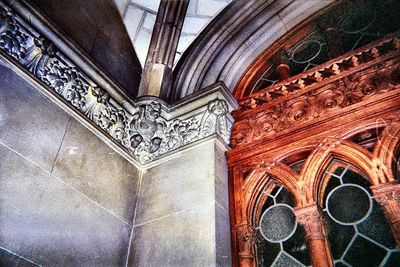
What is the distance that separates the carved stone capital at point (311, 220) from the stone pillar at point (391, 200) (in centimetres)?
42

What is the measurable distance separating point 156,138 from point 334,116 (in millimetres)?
1630

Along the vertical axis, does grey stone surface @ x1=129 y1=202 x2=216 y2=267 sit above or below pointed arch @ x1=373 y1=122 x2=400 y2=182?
below

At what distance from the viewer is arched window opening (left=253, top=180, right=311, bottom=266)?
284 cm

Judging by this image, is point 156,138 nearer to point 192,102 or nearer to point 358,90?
point 192,102

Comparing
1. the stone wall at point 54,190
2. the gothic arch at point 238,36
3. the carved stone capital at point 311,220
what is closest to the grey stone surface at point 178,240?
the stone wall at point 54,190

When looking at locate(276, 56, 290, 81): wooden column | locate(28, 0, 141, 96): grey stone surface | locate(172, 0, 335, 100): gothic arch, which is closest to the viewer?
locate(28, 0, 141, 96): grey stone surface

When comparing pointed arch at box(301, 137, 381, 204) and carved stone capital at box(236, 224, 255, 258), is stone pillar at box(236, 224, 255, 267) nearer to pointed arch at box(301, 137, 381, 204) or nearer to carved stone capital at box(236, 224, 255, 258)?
carved stone capital at box(236, 224, 255, 258)

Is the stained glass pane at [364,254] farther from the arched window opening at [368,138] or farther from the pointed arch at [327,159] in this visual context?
the arched window opening at [368,138]

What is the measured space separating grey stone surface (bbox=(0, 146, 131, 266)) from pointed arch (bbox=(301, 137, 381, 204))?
1599 mm

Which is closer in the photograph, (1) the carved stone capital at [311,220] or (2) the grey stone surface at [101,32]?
(1) the carved stone capital at [311,220]

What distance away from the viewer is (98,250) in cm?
291

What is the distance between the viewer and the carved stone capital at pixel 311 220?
2699 mm

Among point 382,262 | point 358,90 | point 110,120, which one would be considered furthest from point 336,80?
point 110,120

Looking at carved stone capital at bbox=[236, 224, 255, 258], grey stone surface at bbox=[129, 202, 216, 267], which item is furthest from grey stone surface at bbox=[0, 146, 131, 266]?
carved stone capital at bbox=[236, 224, 255, 258]
